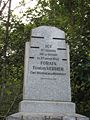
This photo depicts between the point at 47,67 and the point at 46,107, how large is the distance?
2.83 feet

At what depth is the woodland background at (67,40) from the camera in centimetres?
840

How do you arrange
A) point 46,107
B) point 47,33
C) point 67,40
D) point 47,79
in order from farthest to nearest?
1. point 67,40
2. point 47,33
3. point 47,79
4. point 46,107

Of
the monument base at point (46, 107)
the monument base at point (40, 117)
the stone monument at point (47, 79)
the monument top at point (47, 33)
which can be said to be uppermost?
the monument top at point (47, 33)

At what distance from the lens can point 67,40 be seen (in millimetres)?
9539

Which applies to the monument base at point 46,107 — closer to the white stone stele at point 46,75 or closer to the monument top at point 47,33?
the white stone stele at point 46,75

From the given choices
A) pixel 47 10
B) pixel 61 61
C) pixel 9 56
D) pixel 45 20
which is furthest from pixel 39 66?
pixel 47 10

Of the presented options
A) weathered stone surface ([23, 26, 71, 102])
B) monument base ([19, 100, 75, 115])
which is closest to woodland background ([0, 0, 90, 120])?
weathered stone surface ([23, 26, 71, 102])

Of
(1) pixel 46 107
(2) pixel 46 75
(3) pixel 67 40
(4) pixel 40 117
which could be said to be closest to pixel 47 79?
(2) pixel 46 75

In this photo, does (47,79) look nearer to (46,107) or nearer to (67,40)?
(46,107)

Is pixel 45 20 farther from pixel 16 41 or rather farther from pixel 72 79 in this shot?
pixel 72 79

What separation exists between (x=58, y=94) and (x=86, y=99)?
6.58 feet

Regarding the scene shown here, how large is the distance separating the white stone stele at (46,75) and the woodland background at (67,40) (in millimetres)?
1060

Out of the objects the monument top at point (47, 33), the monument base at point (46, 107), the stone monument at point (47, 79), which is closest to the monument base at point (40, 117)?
the stone monument at point (47, 79)

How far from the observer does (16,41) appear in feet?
34.1
